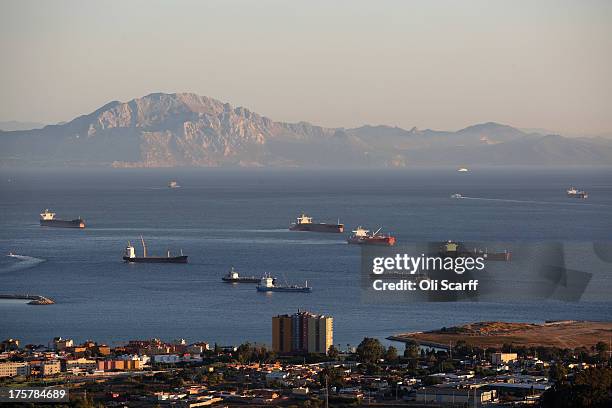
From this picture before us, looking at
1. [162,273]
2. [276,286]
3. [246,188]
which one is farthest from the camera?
[246,188]

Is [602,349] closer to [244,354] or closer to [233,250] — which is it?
[244,354]

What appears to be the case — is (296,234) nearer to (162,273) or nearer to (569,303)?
(162,273)

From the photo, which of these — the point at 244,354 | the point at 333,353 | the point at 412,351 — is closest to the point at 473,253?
the point at 412,351

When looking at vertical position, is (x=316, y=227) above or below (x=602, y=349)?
above

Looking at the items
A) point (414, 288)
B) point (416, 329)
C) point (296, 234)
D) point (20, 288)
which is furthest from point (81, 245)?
point (416, 329)

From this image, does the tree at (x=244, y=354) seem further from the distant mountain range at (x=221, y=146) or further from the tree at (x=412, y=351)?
the distant mountain range at (x=221, y=146)
